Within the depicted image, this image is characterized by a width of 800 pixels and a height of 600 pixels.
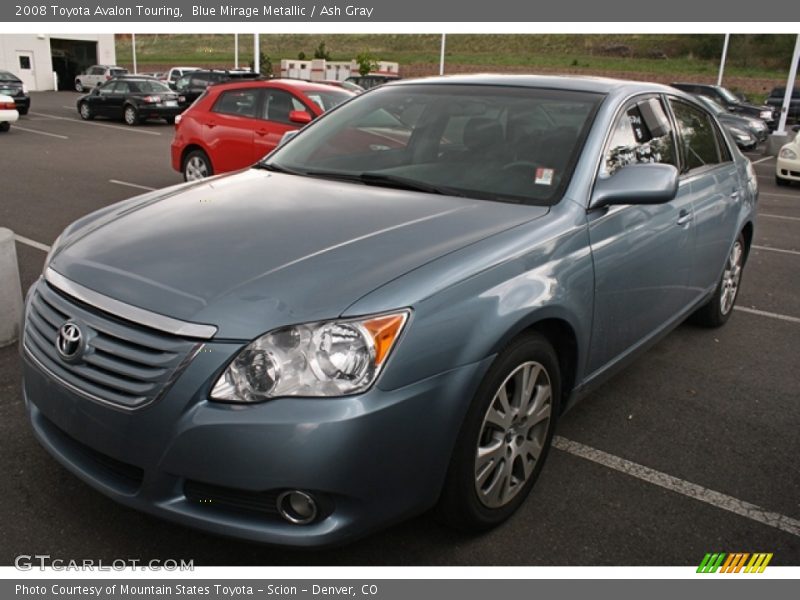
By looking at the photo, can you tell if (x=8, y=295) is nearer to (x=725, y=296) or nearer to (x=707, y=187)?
(x=707, y=187)

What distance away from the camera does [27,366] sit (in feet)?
8.67

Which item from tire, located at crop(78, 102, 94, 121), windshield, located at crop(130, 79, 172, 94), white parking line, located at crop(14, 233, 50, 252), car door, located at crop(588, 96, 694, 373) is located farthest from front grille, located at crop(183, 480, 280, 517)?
tire, located at crop(78, 102, 94, 121)

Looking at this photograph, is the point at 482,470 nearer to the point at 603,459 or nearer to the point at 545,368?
the point at 545,368

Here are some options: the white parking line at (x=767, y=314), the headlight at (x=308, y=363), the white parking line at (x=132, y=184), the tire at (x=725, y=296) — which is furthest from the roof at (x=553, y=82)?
the white parking line at (x=132, y=184)

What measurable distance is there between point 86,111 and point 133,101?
2237mm

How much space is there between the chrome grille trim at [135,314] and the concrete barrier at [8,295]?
78.0 inches

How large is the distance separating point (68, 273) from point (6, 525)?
3.10ft

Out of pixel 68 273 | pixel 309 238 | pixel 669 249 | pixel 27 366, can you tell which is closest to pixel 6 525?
pixel 27 366

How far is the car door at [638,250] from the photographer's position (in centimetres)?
316

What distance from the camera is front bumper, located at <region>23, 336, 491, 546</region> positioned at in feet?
6.91

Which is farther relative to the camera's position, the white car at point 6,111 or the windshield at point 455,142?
the white car at point 6,111

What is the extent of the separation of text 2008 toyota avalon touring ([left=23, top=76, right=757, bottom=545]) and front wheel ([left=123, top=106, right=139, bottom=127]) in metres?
19.9

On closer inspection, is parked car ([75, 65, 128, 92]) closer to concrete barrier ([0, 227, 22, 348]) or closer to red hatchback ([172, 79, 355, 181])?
red hatchback ([172, 79, 355, 181])

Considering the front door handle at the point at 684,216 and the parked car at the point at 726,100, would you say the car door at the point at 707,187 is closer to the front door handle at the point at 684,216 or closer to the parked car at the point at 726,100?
the front door handle at the point at 684,216
